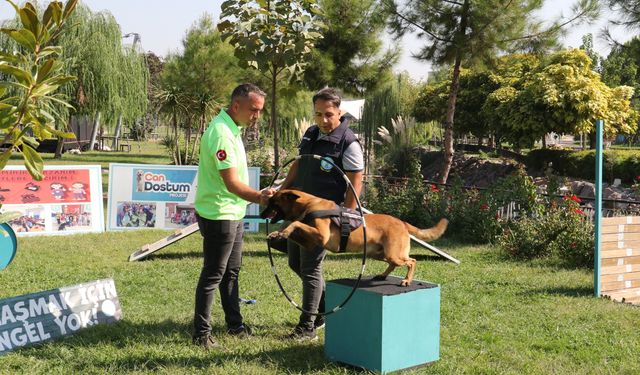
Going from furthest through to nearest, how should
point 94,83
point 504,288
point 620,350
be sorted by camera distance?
point 94,83
point 504,288
point 620,350

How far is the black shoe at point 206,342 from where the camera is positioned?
5.10 metres

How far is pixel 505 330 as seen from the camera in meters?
5.79

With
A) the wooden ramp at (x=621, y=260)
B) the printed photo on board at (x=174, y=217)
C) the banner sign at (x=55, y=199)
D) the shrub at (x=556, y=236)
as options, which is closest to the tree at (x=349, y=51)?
the printed photo on board at (x=174, y=217)

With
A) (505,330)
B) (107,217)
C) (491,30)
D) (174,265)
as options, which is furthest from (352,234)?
(491,30)

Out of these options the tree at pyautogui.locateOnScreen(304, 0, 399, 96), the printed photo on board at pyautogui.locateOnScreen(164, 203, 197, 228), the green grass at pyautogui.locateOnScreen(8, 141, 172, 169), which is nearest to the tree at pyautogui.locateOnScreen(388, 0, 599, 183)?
the tree at pyautogui.locateOnScreen(304, 0, 399, 96)

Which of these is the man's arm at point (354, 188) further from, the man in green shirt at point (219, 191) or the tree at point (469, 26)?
the tree at point (469, 26)

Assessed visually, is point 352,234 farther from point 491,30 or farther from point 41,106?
point 491,30

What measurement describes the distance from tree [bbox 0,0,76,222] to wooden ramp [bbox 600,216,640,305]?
6.22 meters

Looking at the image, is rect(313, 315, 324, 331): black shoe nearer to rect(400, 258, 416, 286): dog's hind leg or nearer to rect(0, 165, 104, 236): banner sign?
rect(400, 258, 416, 286): dog's hind leg

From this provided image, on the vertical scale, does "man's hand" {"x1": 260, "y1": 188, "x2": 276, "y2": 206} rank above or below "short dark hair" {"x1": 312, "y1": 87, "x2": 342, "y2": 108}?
below

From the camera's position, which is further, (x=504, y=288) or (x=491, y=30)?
(x=491, y=30)

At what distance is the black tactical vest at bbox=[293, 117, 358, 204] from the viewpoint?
5.01 m

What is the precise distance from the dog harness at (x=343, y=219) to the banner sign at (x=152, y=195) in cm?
786

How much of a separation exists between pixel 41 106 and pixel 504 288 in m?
5.98
